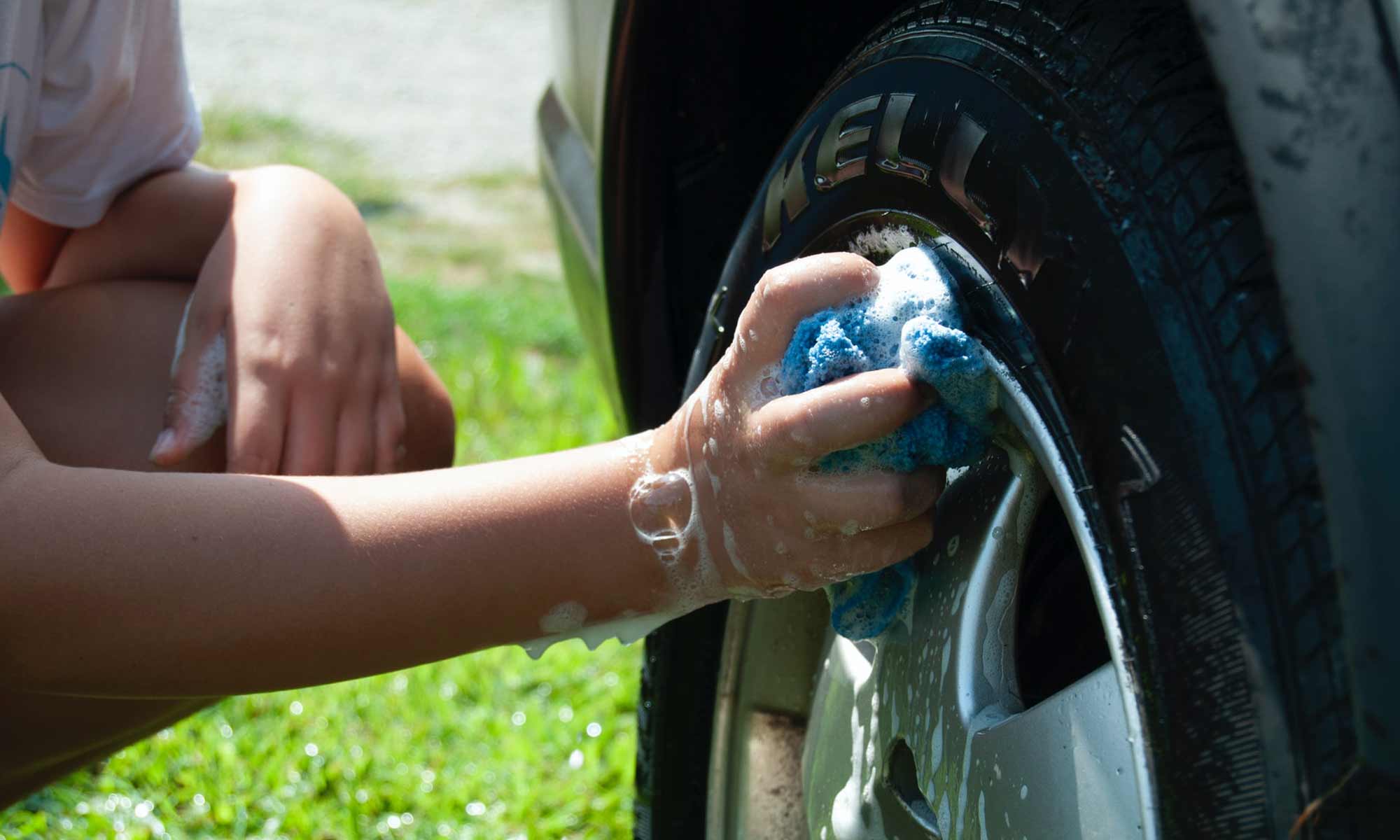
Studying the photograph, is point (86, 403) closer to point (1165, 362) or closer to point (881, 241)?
point (881, 241)

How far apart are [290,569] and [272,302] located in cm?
50

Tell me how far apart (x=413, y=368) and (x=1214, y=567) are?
3.81ft

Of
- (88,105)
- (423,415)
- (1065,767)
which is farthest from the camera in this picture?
(423,415)

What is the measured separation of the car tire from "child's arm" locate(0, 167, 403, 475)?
70 centimetres

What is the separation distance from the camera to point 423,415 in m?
1.69

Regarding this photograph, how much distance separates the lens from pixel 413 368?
168 cm

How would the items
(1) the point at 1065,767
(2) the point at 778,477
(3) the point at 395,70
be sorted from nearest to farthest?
(1) the point at 1065,767 < (2) the point at 778,477 < (3) the point at 395,70

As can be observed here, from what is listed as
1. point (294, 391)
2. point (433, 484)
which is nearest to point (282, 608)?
point (433, 484)

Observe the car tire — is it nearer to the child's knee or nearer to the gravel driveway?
the child's knee

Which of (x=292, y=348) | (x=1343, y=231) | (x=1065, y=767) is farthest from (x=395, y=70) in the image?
(x=1343, y=231)

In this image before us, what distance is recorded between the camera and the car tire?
69 centimetres

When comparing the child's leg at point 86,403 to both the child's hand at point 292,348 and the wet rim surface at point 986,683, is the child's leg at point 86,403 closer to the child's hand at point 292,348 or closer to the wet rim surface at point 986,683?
the child's hand at point 292,348

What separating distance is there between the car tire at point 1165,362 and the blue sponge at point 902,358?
3 cm

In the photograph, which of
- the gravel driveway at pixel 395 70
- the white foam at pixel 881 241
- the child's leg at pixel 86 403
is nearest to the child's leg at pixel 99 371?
the child's leg at pixel 86 403
